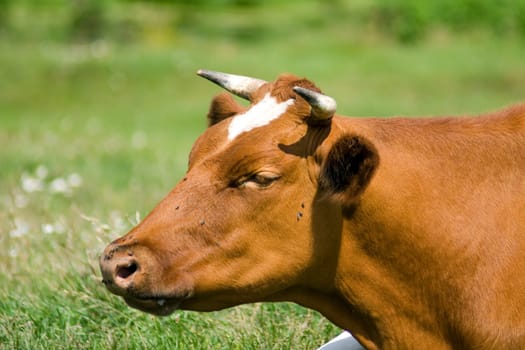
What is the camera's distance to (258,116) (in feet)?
15.1

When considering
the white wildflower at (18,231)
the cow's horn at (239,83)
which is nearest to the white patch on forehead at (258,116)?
the cow's horn at (239,83)

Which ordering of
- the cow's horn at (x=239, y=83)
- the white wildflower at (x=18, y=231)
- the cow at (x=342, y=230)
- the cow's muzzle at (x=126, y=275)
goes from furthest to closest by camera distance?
the white wildflower at (x=18, y=231) < the cow's horn at (x=239, y=83) < the cow at (x=342, y=230) < the cow's muzzle at (x=126, y=275)

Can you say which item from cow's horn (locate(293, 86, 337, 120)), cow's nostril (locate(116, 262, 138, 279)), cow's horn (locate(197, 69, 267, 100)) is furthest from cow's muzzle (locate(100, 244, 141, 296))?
→ cow's horn (locate(197, 69, 267, 100))

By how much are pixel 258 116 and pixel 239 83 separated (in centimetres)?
48

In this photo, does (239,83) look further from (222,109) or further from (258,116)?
(258,116)

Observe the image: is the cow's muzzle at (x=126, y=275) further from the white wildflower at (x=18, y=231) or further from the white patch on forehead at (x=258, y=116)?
the white wildflower at (x=18, y=231)

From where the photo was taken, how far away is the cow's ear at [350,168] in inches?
171

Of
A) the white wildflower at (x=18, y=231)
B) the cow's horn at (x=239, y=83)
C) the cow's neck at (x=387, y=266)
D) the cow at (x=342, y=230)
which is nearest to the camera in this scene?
the cow at (x=342, y=230)

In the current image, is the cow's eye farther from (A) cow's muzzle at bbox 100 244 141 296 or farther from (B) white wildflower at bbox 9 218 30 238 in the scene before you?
(B) white wildflower at bbox 9 218 30 238

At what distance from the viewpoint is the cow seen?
441 cm

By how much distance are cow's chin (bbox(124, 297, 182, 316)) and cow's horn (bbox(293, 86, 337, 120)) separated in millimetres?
1040

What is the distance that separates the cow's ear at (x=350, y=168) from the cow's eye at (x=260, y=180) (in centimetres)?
26

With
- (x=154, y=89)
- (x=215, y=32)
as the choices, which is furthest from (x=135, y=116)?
(x=215, y=32)

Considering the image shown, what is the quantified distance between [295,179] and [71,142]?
36.9ft
